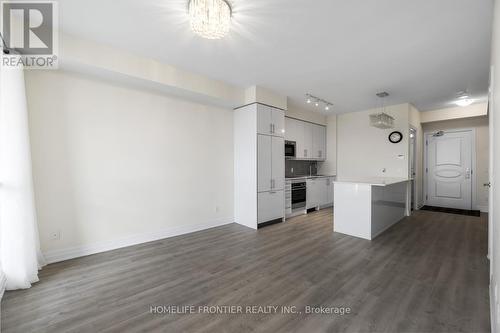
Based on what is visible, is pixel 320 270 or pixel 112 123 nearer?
pixel 320 270

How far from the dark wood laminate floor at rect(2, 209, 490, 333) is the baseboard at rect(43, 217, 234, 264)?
0.42ft

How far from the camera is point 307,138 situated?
595 centimetres

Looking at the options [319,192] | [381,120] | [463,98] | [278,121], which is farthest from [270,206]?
[463,98]

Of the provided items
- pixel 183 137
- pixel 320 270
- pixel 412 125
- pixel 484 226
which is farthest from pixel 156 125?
pixel 484 226

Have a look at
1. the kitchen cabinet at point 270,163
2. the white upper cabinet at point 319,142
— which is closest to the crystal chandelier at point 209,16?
the kitchen cabinet at point 270,163

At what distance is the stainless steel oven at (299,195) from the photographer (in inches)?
201

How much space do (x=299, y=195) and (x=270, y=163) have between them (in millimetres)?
1369

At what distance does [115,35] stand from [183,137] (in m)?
1.73

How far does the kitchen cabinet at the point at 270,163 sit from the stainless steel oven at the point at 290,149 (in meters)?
0.71

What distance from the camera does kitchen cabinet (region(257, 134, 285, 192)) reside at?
13.9 ft

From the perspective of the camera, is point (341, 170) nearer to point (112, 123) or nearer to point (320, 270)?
point (320, 270)

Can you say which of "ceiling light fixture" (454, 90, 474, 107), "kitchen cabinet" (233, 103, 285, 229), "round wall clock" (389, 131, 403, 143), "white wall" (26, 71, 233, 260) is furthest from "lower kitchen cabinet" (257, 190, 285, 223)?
"ceiling light fixture" (454, 90, 474, 107)

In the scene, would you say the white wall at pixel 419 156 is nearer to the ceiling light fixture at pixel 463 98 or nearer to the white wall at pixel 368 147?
Answer: the white wall at pixel 368 147

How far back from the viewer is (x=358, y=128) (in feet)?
19.4
